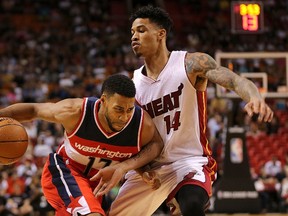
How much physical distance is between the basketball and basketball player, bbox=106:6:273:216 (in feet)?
3.10

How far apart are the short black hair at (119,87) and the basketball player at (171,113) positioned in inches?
18.5

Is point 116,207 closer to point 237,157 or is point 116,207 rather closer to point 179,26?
point 237,157

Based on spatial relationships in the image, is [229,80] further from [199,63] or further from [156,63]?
[156,63]

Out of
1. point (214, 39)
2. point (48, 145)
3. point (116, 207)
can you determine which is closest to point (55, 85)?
point (48, 145)

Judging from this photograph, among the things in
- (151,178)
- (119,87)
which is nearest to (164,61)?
(119,87)

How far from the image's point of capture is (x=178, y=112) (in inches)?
202

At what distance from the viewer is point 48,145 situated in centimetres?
1413

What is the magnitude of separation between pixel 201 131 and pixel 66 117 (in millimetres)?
1108

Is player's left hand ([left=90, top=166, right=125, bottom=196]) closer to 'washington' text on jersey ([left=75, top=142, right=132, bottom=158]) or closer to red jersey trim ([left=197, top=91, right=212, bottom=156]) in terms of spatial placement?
'washington' text on jersey ([left=75, top=142, right=132, bottom=158])

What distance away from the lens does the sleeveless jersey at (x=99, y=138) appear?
4891 mm

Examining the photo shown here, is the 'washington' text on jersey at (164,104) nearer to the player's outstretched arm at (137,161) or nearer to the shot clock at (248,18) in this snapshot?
the player's outstretched arm at (137,161)

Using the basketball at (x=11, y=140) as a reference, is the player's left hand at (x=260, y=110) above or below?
above

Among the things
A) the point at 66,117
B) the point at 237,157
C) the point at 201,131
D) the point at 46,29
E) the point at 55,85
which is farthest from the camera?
the point at 46,29

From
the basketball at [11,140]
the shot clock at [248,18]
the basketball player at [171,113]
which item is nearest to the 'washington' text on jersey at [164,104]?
the basketball player at [171,113]
